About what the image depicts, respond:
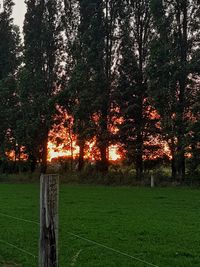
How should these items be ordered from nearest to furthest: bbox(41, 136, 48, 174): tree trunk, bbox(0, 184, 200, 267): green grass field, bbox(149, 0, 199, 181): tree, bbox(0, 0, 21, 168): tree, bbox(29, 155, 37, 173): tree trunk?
1. bbox(0, 184, 200, 267): green grass field
2. bbox(149, 0, 199, 181): tree
3. bbox(0, 0, 21, 168): tree
4. bbox(41, 136, 48, 174): tree trunk
5. bbox(29, 155, 37, 173): tree trunk

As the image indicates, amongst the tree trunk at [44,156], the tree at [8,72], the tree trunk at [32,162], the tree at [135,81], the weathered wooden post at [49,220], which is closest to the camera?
the weathered wooden post at [49,220]

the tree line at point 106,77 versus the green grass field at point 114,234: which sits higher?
the tree line at point 106,77

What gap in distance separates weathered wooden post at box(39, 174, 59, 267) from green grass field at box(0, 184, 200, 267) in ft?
9.81

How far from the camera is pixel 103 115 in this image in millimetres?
41094

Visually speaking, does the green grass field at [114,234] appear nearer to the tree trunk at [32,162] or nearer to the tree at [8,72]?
the tree at [8,72]

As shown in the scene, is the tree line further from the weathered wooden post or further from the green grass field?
the weathered wooden post

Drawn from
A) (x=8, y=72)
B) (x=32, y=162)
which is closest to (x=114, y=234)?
(x=32, y=162)

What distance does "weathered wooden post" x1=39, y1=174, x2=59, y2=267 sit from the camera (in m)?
5.89

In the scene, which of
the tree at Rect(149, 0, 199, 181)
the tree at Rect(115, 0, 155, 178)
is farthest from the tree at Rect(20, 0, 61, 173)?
the tree at Rect(149, 0, 199, 181)

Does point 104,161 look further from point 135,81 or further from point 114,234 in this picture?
point 114,234

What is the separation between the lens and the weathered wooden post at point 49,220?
5.89 m

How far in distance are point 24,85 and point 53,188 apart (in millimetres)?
37934

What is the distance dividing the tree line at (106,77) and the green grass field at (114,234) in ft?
53.4

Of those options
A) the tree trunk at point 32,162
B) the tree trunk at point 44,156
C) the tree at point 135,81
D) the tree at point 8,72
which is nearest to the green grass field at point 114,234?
the tree at point 135,81
